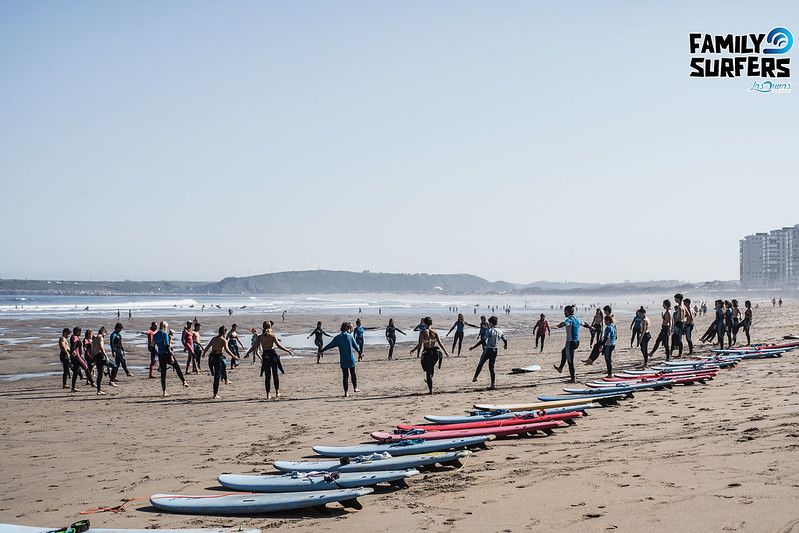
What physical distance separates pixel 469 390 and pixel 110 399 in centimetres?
797

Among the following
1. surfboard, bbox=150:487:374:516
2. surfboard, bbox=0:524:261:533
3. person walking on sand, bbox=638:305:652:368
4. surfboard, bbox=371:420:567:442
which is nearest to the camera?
surfboard, bbox=0:524:261:533

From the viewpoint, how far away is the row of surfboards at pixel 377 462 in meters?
6.40

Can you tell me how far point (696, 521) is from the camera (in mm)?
5141

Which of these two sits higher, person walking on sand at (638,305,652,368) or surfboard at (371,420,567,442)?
person walking on sand at (638,305,652,368)

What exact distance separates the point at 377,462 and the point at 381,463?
70mm

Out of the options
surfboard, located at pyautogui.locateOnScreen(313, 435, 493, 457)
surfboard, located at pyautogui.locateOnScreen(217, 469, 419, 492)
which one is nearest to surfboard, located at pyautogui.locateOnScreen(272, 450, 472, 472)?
surfboard, located at pyautogui.locateOnScreen(217, 469, 419, 492)

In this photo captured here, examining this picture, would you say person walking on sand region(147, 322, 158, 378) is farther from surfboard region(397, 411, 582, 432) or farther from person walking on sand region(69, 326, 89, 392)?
surfboard region(397, 411, 582, 432)

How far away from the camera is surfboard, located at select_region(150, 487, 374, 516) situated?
632 cm

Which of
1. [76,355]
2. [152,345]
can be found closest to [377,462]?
[152,345]

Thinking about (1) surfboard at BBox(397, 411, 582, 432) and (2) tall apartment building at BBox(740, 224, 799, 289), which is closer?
(1) surfboard at BBox(397, 411, 582, 432)

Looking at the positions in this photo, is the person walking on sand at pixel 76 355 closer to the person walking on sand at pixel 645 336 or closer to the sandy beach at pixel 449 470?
the sandy beach at pixel 449 470

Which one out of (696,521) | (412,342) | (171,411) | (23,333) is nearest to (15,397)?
(171,411)

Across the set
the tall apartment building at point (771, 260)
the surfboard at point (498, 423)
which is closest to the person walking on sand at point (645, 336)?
the surfboard at point (498, 423)

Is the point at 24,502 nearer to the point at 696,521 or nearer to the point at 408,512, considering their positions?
the point at 408,512
